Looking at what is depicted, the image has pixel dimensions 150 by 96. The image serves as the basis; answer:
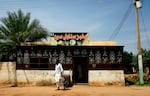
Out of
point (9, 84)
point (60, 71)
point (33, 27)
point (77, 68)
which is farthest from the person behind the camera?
point (33, 27)

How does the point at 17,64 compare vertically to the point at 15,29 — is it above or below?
below

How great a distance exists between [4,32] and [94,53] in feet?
31.5

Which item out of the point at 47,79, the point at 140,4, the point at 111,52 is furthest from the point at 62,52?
the point at 140,4

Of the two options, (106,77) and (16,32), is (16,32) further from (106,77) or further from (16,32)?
(106,77)

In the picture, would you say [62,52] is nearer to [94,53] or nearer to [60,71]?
[94,53]

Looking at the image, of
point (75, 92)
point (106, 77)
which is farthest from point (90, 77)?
point (75, 92)

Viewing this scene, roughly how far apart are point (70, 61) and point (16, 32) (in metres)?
7.24

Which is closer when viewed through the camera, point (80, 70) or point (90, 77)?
point (90, 77)

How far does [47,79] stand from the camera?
21297 millimetres

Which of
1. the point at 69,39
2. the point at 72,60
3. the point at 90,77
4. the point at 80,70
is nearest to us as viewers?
the point at 90,77

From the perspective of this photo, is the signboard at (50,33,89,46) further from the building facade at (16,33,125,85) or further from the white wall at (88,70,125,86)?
the white wall at (88,70,125,86)

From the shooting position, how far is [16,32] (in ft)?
84.7

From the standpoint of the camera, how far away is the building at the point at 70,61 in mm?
21314

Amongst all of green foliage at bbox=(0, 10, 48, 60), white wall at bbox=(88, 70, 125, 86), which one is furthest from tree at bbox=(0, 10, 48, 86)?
white wall at bbox=(88, 70, 125, 86)
